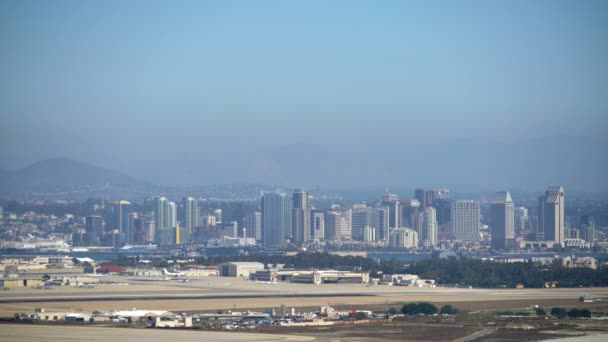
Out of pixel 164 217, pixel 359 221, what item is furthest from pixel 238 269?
pixel 164 217

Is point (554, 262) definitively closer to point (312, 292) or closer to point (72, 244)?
point (312, 292)

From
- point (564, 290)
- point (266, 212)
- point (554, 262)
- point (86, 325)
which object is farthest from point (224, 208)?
point (86, 325)

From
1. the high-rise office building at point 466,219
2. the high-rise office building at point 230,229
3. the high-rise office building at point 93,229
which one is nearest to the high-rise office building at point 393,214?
the high-rise office building at point 466,219

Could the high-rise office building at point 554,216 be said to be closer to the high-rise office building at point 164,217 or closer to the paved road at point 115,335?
the high-rise office building at point 164,217

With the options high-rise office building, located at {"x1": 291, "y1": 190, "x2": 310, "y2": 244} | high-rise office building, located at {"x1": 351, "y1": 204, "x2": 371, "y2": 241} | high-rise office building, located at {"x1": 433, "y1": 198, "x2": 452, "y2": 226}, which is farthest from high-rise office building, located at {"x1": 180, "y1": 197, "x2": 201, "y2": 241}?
high-rise office building, located at {"x1": 433, "y1": 198, "x2": 452, "y2": 226}

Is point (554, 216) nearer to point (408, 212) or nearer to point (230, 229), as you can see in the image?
point (408, 212)

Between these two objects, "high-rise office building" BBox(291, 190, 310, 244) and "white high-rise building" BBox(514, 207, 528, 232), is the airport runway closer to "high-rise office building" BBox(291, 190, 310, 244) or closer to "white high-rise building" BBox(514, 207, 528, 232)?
"high-rise office building" BBox(291, 190, 310, 244)
